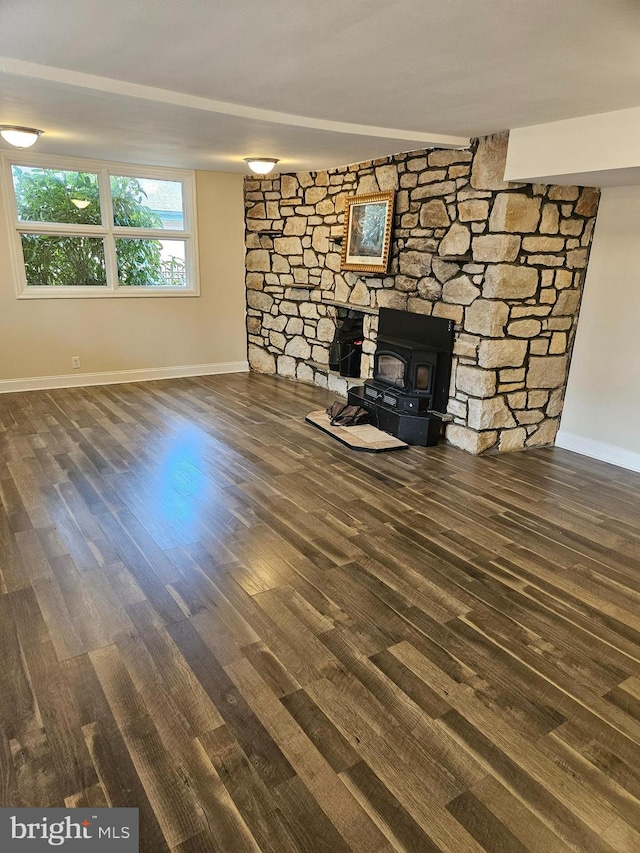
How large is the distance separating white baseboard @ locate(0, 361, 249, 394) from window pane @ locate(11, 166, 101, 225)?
1.68 m

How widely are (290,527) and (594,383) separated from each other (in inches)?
115

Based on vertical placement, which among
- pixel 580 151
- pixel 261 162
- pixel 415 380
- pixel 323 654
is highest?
pixel 261 162

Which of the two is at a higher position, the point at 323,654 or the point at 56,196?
the point at 56,196

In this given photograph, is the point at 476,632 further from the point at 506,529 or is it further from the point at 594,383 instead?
the point at 594,383

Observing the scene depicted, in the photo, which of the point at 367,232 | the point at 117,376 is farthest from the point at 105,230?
the point at 367,232

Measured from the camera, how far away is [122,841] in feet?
4.78

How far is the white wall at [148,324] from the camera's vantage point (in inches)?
230

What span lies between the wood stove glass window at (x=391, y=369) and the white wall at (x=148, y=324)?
272 cm

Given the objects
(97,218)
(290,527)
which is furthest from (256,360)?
(290,527)

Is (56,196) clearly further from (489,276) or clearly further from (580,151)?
(580,151)

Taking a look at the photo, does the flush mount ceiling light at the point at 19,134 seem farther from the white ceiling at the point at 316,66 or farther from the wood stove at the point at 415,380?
the wood stove at the point at 415,380

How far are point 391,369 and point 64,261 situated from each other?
3.82 metres

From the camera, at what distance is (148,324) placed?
257 inches

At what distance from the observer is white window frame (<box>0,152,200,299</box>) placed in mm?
5535
